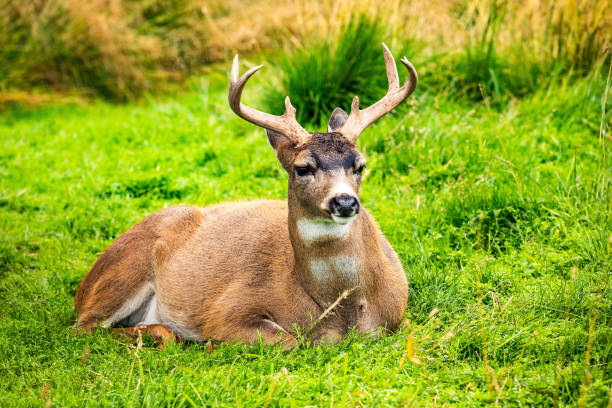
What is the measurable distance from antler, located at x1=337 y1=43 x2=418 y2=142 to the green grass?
3.73 ft

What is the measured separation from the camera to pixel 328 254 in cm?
390

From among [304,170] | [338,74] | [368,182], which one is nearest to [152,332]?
[304,170]

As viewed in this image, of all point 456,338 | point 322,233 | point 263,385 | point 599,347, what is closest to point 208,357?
point 263,385

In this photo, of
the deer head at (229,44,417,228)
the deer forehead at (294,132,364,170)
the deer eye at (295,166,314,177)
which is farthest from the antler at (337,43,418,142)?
the deer eye at (295,166,314,177)

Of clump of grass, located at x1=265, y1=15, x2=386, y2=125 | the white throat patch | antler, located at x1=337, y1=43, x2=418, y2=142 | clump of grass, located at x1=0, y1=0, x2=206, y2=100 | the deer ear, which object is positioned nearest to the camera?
the white throat patch

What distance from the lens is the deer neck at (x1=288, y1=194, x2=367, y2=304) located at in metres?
3.86

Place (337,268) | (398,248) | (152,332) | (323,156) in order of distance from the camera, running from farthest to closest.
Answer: (398,248)
(152,332)
(337,268)
(323,156)

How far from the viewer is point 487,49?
740cm

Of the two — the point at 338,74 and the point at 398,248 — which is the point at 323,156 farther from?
the point at 338,74

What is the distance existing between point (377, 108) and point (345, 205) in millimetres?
899

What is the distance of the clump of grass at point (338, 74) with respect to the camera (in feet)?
23.8

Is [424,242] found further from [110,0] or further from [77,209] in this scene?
[110,0]

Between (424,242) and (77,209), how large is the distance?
3158 millimetres

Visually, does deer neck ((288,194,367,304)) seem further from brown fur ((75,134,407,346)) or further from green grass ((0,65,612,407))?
green grass ((0,65,612,407))
